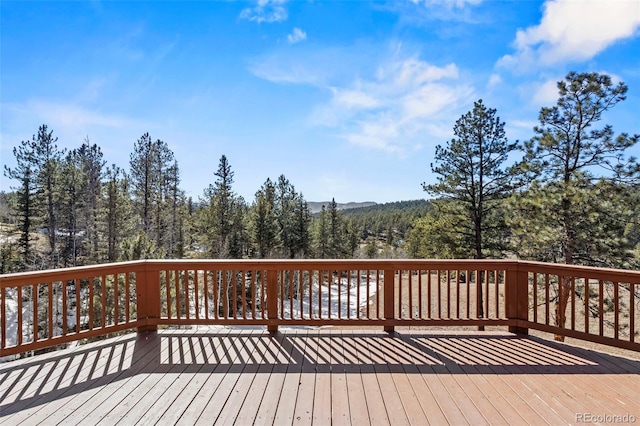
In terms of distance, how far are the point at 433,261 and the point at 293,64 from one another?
5034mm

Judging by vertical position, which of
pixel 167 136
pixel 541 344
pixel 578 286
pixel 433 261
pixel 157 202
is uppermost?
Answer: pixel 167 136

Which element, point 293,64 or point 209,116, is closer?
point 293,64

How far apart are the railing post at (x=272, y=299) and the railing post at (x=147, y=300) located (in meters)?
1.40

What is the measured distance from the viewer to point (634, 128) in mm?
8000

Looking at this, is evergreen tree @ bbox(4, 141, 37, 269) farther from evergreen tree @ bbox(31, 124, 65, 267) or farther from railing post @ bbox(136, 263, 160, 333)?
railing post @ bbox(136, 263, 160, 333)

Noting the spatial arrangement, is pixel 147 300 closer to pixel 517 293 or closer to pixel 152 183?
pixel 517 293

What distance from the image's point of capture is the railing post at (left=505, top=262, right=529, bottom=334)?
13.3ft

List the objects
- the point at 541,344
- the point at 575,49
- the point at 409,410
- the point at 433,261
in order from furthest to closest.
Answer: the point at 575,49, the point at 433,261, the point at 541,344, the point at 409,410

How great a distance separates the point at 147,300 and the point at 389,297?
10.1 feet

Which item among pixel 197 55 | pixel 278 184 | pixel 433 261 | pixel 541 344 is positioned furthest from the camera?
pixel 278 184

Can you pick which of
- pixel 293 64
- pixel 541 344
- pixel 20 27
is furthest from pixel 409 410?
pixel 20 27

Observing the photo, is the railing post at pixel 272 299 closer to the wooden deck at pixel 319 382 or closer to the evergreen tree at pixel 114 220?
the wooden deck at pixel 319 382

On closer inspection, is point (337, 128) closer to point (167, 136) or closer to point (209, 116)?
point (209, 116)

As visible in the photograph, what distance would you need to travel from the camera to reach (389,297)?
13.4 feet
